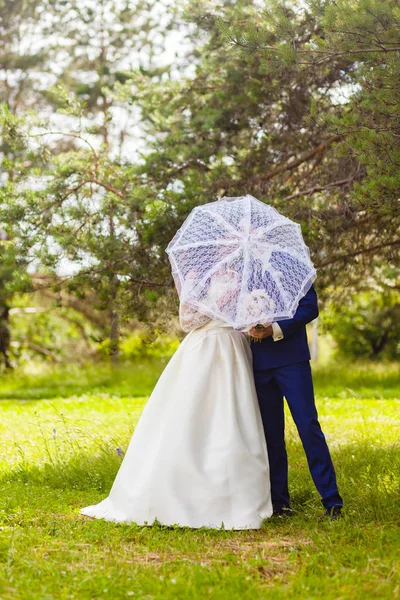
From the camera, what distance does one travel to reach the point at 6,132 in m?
6.92

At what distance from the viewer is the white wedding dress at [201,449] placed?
14.9 feet

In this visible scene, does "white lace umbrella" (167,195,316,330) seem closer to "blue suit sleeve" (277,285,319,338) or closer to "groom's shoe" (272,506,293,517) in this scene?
"blue suit sleeve" (277,285,319,338)

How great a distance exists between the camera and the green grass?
3473mm

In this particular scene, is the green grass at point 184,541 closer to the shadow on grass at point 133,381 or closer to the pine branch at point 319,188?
the pine branch at point 319,188

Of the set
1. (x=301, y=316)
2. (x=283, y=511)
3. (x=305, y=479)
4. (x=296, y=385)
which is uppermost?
(x=301, y=316)

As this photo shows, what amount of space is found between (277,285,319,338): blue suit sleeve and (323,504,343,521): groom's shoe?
1114mm

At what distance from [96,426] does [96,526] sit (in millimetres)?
3547

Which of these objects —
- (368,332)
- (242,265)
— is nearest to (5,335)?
(368,332)

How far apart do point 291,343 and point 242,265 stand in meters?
0.61

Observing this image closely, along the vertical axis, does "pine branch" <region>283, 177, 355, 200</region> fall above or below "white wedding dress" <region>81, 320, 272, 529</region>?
above

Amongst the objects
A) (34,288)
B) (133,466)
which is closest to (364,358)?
(34,288)

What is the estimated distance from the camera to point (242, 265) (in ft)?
14.8

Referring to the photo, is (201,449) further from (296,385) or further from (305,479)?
(305,479)

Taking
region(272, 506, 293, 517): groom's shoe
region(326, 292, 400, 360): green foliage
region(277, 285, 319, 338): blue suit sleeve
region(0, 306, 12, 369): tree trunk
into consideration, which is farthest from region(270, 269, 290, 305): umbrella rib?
region(0, 306, 12, 369): tree trunk
